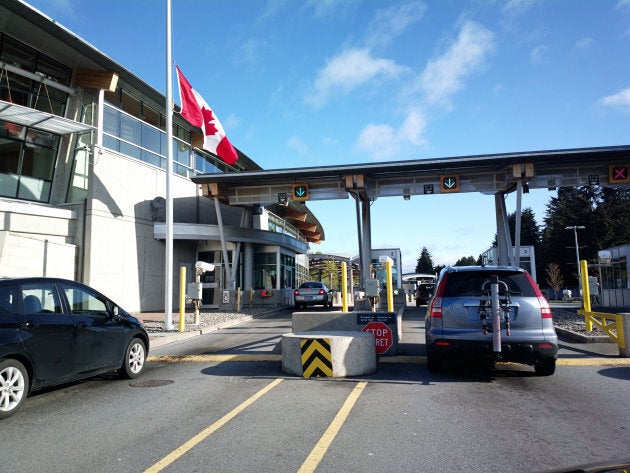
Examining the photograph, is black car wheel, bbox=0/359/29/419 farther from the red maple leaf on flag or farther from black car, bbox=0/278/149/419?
the red maple leaf on flag

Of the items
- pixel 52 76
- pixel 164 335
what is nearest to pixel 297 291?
pixel 164 335

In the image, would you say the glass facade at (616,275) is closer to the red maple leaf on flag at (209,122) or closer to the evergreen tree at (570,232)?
the evergreen tree at (570,232)

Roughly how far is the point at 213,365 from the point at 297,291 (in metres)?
16.4

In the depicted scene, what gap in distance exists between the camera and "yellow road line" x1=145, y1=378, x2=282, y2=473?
3934 millimetres

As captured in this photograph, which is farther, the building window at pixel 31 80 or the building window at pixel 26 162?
the building window at pixel 26 162

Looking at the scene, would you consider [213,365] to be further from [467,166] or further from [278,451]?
[467,166]

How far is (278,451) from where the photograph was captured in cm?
420

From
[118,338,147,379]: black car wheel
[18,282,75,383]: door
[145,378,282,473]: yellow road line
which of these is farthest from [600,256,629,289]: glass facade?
[18,282,75,383]: door

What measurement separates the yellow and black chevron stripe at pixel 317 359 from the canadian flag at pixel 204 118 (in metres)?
12.1

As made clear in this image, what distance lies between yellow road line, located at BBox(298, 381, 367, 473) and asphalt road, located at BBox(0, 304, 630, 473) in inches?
0.6

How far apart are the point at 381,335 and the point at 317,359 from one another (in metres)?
2.25

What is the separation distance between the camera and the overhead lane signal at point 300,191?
24.1m

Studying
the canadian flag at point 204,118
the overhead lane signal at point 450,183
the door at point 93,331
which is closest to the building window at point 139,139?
the canadian flag at point 204,118

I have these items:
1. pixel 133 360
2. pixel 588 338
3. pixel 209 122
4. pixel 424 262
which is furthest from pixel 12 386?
pixel 424 262
